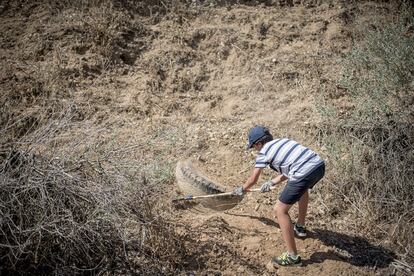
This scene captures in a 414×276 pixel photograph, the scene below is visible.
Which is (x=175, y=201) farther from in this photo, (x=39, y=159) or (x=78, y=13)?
A: (x=78, y=13)

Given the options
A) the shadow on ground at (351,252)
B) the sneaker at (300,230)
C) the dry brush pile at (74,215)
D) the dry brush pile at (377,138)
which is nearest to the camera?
the dry brush pile at (74,215)

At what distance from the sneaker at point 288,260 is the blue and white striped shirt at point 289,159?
800 mm

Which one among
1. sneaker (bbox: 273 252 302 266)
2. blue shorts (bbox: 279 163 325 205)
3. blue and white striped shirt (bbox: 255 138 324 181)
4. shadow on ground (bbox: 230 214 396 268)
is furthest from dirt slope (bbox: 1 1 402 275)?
blue and white striped shirt (bbox: 255 138 324 181)

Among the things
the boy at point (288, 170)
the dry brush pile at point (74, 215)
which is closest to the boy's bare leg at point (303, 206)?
the boy at point (288, 170)

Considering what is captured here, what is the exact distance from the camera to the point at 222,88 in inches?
259

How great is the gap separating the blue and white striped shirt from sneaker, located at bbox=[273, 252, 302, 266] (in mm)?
800

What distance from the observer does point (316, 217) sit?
4.64 metres

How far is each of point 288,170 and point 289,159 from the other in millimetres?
115

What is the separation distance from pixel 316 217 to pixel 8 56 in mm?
5357

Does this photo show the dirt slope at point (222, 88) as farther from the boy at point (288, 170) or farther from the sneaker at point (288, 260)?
the boy at point (288, 170)

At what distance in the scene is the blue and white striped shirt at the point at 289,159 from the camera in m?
3.71

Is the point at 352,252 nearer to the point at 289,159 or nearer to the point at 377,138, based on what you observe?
the point at 289,159

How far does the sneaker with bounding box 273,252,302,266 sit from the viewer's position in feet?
12.7

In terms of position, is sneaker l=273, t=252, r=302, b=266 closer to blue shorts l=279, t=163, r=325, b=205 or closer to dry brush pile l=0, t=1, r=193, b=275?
blue shorts l=279, t=163, r=325, b=205
